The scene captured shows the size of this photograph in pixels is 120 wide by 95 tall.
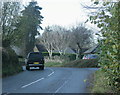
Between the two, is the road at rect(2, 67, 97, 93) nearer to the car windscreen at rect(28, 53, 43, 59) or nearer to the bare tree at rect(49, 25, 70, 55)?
the car windscreen at rect(28, 53, 43, 59)

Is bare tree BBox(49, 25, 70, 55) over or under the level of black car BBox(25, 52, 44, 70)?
over

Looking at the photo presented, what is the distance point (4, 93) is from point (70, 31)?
51.7 metres

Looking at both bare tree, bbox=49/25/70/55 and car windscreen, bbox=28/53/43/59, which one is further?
bare tree, bbox=49/25/70/55

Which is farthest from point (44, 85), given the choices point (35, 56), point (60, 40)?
point (60, 40)

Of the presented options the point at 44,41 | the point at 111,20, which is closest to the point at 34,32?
the point at 44,41

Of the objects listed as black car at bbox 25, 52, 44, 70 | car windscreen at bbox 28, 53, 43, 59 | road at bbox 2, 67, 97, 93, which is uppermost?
car windscreen at bbox 28, 53, 43, 59

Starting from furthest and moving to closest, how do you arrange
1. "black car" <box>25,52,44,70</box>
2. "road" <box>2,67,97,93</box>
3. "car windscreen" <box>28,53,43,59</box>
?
1. "car windscreen" <box>28,53,43,59</box>
2. "black car" <box>25,52,44,70</box>
3. "road" <box>2,67,97,93</box>

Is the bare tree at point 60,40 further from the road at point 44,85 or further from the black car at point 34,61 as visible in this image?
the road at point 44,85

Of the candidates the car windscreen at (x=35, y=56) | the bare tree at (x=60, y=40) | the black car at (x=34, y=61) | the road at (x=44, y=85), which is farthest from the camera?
the bare tree at (x=60, y=40)

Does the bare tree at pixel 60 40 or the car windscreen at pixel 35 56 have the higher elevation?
the bare tree at pixel 60 40

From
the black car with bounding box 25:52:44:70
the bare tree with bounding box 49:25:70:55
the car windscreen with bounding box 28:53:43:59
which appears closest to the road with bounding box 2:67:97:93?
the black car with bounding box 25:52:44:70

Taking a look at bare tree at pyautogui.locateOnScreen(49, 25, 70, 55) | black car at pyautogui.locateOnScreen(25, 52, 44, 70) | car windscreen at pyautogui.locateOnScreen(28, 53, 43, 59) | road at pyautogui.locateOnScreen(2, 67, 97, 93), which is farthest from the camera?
bare tree at pyautogui.locateOnScreen(49, 25, 70, 55)

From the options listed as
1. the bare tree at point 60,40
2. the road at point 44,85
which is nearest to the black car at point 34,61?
the road at point 44,85

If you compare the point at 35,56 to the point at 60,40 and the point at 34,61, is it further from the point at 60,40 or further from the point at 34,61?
the point at 60,40
